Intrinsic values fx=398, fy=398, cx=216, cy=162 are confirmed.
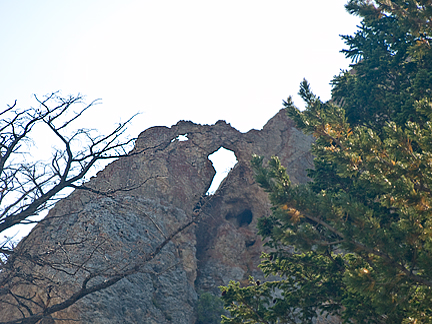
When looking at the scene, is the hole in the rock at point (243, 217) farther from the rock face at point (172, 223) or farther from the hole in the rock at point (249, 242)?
the hole in the rock at point (249, 242)

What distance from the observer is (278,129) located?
2723 centimetres

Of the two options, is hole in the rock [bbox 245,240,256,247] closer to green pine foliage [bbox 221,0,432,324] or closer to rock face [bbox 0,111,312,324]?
rock face [bbox 0,111,312,324]

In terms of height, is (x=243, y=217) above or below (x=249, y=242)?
above

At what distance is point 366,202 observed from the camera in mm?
10359

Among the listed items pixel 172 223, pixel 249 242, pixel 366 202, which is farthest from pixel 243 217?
pixel 366 202

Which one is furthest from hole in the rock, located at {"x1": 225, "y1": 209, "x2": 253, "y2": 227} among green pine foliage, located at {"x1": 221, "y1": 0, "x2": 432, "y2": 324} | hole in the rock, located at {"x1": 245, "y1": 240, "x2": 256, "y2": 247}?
green pine foliage, located at {"x1": 221, "y1": 0, "x2": 432, "y2": 324}

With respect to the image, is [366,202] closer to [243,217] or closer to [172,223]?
[172,223]

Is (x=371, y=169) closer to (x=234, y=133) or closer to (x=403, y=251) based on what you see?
(x=403, y=251)

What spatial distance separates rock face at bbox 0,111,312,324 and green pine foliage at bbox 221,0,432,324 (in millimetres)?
5939

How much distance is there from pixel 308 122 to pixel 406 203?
12.9 feet

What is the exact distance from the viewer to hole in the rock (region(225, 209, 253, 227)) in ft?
83.0

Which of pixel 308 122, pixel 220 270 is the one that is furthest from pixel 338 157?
pixel 220 270

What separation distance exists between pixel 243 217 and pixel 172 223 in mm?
5866

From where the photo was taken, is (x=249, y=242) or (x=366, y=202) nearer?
(x=366, y=202)
